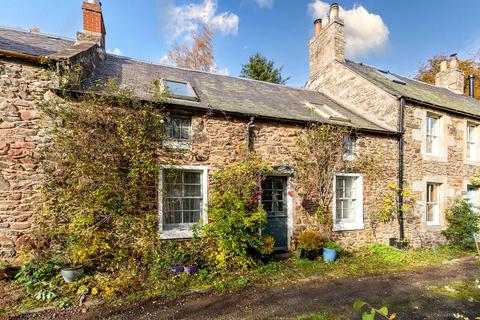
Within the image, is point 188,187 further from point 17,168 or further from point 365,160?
point 365,160

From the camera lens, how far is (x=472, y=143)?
1118cm

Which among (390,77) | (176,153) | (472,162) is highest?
(390,77)

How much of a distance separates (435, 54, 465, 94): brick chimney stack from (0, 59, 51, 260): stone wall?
19121mm

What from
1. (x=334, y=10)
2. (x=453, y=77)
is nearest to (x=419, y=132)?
(x=334, y=10)

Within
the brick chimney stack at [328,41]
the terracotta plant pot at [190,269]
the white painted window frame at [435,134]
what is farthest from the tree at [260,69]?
the terracotta plant pot at [190,269]

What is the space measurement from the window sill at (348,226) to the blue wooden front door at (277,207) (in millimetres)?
1704

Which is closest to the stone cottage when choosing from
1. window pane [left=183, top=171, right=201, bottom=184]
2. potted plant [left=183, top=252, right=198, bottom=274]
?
window pane [left=183, top=171, right=201, bottom=184]

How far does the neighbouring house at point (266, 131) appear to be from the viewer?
18.3 feet

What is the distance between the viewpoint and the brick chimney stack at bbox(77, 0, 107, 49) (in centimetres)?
862

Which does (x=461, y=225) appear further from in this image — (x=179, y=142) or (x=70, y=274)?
(x=70, y=274)

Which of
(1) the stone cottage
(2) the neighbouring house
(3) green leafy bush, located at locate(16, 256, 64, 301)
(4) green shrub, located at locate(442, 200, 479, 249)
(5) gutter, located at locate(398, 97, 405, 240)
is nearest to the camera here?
(3) green leafy bush, located at locate(16, 256, 64, 301)

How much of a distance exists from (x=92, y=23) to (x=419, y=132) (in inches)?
484

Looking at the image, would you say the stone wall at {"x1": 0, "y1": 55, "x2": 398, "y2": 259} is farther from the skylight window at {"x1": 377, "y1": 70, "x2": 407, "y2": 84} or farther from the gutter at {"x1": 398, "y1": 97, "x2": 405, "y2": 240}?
the skylight window at {"x1": 377, "y1": 70, "x2": 407, "y2": 84}

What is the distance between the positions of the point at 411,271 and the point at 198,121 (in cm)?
704
